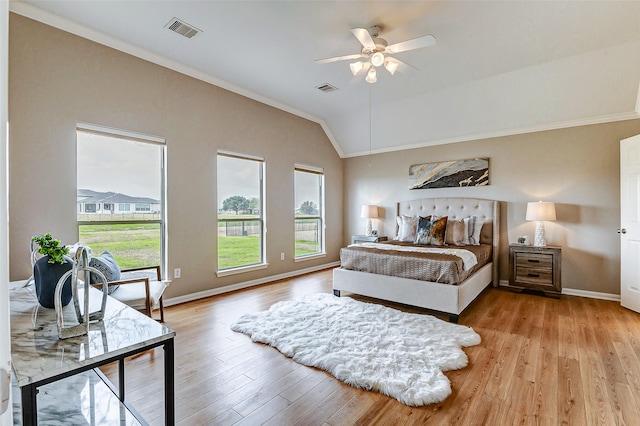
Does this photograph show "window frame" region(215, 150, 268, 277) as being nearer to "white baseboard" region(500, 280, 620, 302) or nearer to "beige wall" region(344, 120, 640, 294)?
"beige wall" region(344, 120, 640, 294)

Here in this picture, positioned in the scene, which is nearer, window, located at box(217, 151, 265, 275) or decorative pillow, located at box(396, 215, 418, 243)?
window, located at box(217, 151, 265, 275)

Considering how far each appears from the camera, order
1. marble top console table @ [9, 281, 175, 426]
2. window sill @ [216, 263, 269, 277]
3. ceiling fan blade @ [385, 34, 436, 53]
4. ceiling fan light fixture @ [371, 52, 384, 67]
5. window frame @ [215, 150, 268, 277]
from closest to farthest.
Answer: marble top console table @ [9, 281, 175, 426]
ceiling fan blade @ [385, 34, 436, 53]
ceiling fan light fixture @ [371, 52, 384, 67]
window sill @ [216, 263, 269, 277]
window frame @ [215, 150, 268, 277]

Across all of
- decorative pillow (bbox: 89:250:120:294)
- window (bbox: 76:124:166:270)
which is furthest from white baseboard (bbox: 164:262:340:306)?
decorative pillow (bbox: 89:250:120:294)

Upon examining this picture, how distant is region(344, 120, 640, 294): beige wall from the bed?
0.19 m

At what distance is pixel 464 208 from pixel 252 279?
3668mm

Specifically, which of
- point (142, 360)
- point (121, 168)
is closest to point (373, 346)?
point (142, 360)

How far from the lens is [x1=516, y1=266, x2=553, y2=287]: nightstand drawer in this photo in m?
4.04

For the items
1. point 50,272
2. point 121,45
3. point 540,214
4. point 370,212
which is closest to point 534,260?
point 540,214

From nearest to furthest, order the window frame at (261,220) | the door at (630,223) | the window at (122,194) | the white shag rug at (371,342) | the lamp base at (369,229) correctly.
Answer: the white shag rug at (371,342) → the window at (122,194) → the door at (630,223) → the window frame at (261,220) → the lamp base at (369,229)

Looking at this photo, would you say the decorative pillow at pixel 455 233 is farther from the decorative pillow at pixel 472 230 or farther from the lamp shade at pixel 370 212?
the lamp shade at pixel 370 212

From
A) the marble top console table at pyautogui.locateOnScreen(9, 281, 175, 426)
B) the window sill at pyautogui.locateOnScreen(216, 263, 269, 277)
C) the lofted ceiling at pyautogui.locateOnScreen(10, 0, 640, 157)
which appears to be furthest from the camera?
the window sill at pyautogui.locateOnScreen(216, 263, 269, 277)

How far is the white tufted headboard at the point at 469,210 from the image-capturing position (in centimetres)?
467

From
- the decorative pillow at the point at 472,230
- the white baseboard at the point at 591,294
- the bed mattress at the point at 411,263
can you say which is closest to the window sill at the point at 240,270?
the bed mattress at the point at 411,263

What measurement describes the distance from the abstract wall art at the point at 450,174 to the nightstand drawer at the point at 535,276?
1466 mm
